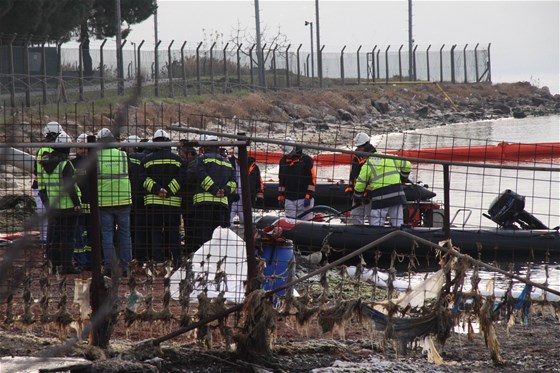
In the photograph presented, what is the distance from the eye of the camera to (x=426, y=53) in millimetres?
67562

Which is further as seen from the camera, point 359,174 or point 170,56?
point 170,56

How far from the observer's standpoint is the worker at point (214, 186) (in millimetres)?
10305

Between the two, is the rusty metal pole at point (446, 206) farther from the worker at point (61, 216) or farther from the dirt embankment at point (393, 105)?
the dirt embankment at point (393, 105)

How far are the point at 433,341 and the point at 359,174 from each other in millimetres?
6343

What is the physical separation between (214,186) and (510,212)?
14.6 feet

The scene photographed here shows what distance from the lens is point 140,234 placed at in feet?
33.8

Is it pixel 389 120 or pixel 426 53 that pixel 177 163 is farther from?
pixel 426 53

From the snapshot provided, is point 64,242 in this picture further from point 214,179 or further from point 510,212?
point 510,212

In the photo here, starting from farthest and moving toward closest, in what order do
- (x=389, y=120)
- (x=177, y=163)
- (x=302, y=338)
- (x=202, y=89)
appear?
(x=389, y=120) → (x=202, y=89) → (x=177, y=163) → (x=302, y=338)

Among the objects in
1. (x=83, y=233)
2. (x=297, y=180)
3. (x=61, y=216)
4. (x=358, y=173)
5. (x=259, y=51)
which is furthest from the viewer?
(x=259, y=51)

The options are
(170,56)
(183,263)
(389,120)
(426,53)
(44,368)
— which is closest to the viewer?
(44,368)

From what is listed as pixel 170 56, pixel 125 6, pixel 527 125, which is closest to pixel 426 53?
pixel 527 125

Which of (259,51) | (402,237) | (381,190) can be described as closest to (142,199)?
(402,237)

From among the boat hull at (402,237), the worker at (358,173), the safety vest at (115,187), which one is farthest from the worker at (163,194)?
the worker at (358,173)
